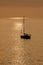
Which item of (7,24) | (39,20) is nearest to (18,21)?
(7,24)

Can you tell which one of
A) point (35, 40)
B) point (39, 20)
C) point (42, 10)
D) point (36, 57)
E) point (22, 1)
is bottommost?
point (36, 57)

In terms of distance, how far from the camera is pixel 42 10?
1.61m

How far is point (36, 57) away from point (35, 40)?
0.17m

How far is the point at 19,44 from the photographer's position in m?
1.44

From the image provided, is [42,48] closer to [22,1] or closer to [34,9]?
[34,9]

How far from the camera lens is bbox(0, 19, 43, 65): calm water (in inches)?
→ 56.9

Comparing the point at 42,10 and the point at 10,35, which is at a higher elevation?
the point at 42,10

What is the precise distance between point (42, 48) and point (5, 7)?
2.06ft

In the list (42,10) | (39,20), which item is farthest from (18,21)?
(42,10)

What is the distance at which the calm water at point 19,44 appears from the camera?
4.74ft

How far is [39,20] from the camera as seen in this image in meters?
1.50

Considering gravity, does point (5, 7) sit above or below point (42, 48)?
above

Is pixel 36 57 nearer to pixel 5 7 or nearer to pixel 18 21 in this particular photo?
pixel 18 21

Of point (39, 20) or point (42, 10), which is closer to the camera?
point (39, 20)
